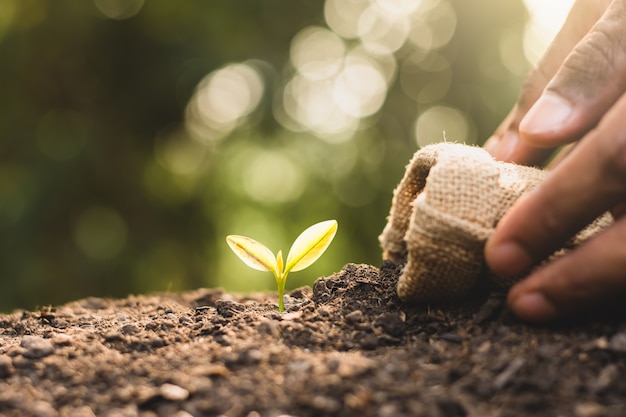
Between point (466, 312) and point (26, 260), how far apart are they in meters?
5.44

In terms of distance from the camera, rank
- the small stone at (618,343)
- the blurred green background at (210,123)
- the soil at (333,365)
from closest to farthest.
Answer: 1. the soil at (333,365)
2. the small stone at (618,343)
3. the blurred green background at (210,123)

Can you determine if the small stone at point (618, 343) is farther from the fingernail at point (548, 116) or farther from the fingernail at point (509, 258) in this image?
the fingernail at point (548, 116)

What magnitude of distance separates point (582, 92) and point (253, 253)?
1.15 metres

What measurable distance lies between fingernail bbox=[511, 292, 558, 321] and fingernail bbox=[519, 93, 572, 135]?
1.91 feet

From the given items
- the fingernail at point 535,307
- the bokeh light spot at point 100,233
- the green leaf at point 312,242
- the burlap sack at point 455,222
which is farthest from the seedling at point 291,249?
the bokeh light spot at point 100,233

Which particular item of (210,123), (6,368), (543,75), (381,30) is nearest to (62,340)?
(6,368)

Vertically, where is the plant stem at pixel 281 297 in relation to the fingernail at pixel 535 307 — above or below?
above

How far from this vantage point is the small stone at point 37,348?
1.39m

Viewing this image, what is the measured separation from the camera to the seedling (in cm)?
175

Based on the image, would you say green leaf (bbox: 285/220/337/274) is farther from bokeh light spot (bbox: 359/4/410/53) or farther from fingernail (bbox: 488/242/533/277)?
bokeh light spot (bbox: 359/4/410/53)

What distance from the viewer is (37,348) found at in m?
1.42

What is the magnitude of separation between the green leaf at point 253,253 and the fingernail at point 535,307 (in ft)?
2.65

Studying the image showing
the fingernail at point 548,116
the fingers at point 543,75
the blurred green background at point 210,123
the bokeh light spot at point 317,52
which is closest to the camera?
the fingernail at point 548,116

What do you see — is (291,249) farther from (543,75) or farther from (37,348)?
(543,75)
